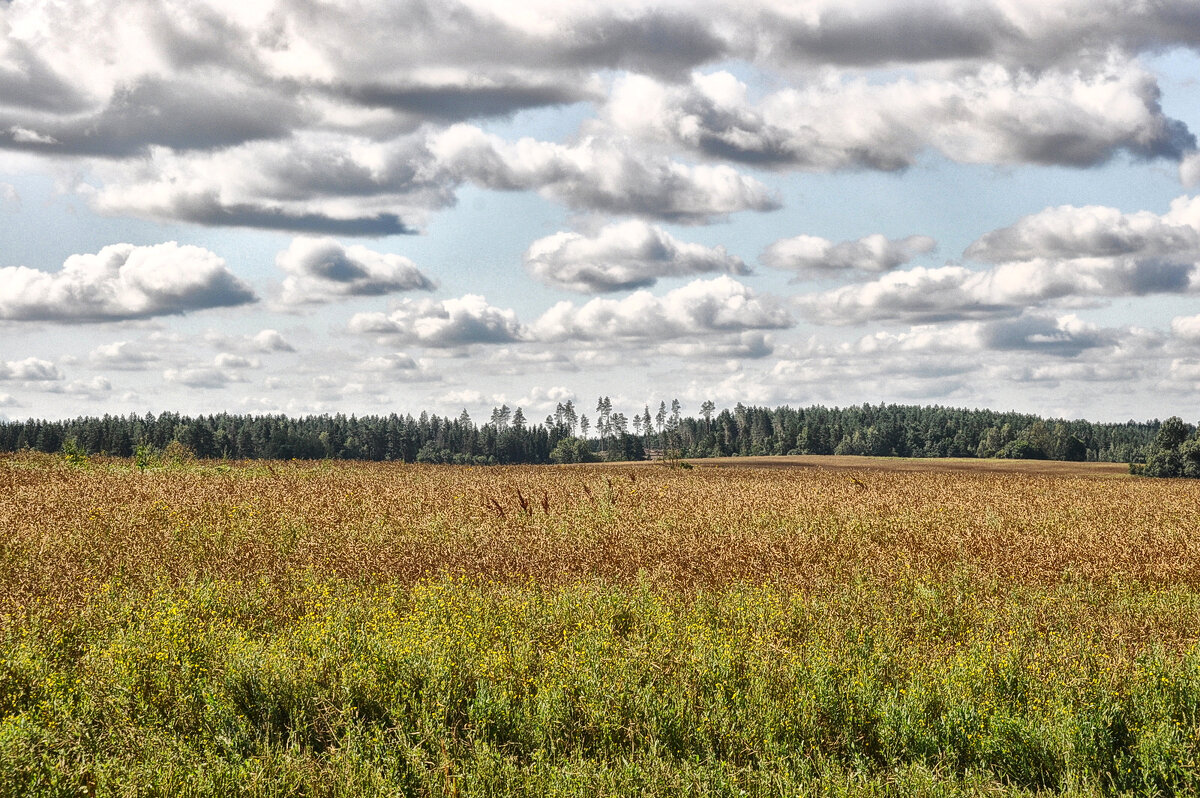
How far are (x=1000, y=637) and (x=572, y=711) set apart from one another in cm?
479

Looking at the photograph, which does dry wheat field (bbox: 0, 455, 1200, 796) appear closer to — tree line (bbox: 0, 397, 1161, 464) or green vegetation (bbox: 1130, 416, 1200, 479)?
green vegetation (bbox: 1130, 416, 1200, 479)

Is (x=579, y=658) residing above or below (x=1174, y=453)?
below

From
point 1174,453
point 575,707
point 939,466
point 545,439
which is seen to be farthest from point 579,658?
point 545,439

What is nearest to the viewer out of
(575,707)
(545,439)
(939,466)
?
(575,707)

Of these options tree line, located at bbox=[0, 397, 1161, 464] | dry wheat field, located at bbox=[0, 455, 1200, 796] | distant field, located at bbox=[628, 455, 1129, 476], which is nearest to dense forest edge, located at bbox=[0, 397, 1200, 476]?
tree line, located at bbox=[0, 397, 1161, 464]

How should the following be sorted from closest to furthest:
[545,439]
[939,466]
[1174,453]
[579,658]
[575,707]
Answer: [575,707] < [579,658] < [1174,453] < [939,466] < [545,439]

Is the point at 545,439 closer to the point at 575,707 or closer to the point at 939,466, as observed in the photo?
the point at 939,466

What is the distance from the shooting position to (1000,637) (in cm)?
859

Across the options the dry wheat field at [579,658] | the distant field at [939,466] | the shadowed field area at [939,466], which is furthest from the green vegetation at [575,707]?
the distant field at [939,466]

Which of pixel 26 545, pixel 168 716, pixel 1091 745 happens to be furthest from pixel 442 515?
pixel 1091 745

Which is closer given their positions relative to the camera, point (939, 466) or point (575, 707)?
point (575, 707)

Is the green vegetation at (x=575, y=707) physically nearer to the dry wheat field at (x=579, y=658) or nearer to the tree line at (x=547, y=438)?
the dry wheat field at (x=579, y=658)

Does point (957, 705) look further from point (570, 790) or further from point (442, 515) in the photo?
point (442, 515)

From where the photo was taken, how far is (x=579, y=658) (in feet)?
24.1
